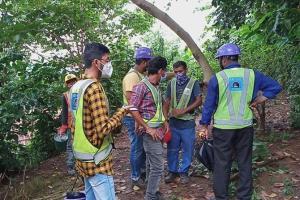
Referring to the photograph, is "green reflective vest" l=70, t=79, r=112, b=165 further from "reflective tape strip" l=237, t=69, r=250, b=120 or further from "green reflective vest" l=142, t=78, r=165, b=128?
"reflective tape strip" l=237, t=69, r=250, b=120

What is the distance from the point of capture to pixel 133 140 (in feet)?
18.5

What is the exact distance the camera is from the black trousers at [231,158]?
15.8 ft

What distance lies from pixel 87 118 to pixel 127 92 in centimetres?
213

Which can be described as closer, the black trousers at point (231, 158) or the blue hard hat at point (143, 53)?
the black trousers at point (231, 158)

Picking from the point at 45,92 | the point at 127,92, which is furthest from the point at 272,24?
the point at 45,92

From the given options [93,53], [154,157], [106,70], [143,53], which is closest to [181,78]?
[143,53]

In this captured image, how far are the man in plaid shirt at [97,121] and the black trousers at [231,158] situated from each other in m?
1.63

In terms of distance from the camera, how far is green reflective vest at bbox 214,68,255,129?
4738 millimetres

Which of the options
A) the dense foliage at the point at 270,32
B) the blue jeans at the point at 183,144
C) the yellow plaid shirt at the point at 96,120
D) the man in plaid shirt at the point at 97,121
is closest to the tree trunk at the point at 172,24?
the dense foliage at the point at 270,32

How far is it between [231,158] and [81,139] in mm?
2123

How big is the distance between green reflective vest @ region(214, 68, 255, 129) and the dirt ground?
1.09m

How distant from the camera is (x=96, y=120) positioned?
11.2 ft

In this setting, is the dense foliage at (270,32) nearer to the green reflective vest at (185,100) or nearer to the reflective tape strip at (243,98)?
the reflective tape strip at (243,98)

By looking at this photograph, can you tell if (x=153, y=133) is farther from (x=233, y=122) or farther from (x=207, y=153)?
(x=233, y=122)
